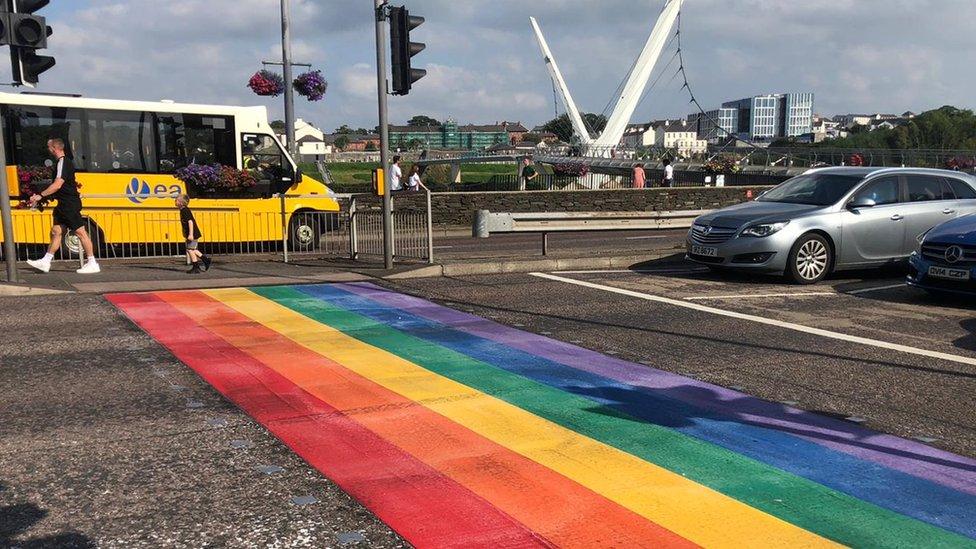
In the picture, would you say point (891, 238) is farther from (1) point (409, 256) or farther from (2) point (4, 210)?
(2) point (4, 210)

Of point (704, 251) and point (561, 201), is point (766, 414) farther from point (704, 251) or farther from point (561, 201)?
point (561, 201)

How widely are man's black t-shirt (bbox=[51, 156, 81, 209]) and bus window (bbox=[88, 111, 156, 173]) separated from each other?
153 inches

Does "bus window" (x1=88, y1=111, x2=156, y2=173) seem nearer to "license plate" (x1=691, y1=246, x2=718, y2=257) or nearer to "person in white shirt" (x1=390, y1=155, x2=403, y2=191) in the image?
"person in white shirt" (x1=390, y1=155, x2=403, y2=191)

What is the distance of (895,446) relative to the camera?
4945mm

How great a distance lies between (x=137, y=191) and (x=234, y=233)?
1.97 metres

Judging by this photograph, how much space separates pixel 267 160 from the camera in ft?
54.3

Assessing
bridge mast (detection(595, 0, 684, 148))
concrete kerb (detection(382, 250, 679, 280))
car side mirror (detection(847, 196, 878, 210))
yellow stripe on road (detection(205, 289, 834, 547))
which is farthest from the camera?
bridge mast (detection(595, 0, 684, 148))

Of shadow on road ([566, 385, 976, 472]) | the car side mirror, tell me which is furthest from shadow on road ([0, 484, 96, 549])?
the car side mirror

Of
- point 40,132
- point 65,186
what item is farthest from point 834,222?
point 40,132

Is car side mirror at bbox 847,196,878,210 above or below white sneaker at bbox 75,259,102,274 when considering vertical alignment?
above

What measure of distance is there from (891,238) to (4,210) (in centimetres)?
1179

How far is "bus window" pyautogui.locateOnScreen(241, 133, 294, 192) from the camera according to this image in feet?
53.9

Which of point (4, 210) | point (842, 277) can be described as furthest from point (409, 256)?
point (842, 277)

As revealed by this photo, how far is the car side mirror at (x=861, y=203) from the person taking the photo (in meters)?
11.5
